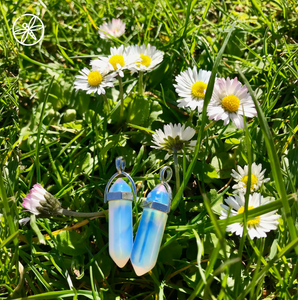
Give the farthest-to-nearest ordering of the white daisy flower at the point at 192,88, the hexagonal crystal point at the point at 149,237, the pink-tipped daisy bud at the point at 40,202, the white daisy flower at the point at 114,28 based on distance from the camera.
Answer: the white daisy flower at the point at 114,28
the white daisy flower at the point at 192,88
the pink-tipped daisy bud at the point at 40,202
the hexagonal crystal point at the point at 149,237

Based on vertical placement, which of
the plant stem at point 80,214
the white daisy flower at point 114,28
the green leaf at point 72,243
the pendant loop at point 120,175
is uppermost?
the white daisy flower at point 114,28

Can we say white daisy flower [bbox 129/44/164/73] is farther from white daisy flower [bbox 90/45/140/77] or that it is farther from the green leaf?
the green leaf

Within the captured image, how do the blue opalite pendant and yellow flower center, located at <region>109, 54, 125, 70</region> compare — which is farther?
yellow flower center, located at <region>109, 54, 125, 70</region>

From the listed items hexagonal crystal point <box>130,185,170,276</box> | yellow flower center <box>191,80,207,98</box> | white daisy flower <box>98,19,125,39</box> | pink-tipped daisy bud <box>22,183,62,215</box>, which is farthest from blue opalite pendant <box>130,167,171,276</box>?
white daisy flower <box>98,19,125,39</box>

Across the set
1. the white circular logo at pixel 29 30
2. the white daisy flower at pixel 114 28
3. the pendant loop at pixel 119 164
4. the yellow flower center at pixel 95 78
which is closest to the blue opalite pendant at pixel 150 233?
the pendant loop at pixel 119 164

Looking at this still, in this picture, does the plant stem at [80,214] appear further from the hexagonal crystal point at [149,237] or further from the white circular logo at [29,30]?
the white circular logo at [29,30]

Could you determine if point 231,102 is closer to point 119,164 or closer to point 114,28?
point 119,164

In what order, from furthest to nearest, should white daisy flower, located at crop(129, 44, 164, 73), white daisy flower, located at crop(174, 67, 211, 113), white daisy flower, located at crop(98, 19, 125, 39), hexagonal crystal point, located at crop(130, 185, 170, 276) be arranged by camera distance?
white daisy flower, located at crop(98, 19, 125, 39), white daisy flower, located at crop(129, 44, 164, 73), white daisy flower, located at crop(174, 67, 211, 113), hexagonal crystal point, located at crop(130, 185, 170, 276)
